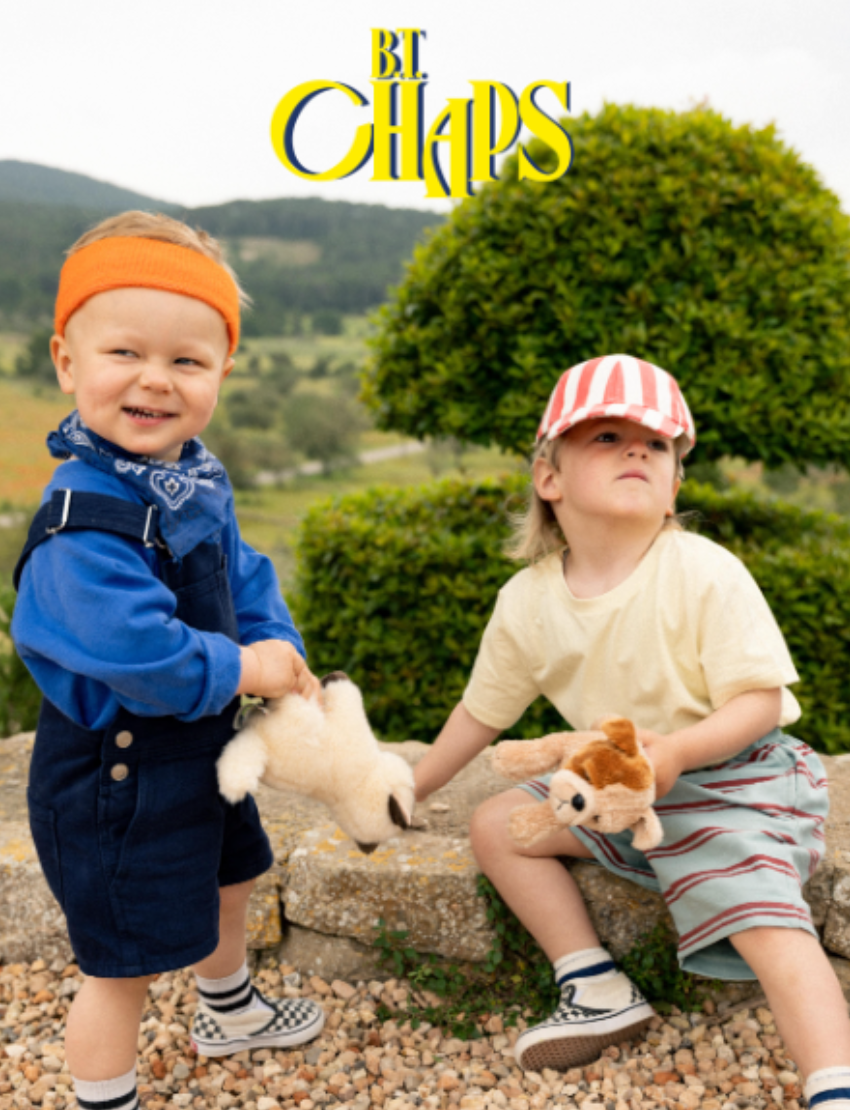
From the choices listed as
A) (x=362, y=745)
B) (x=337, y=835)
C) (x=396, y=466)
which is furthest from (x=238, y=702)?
(x=396, y=466)

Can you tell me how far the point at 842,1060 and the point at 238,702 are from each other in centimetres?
133

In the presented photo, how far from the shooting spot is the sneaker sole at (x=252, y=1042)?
213 cm

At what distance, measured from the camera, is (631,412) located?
6.52ft

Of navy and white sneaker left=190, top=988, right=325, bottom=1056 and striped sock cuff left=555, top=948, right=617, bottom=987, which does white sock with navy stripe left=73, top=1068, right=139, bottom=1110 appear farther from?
striped sock cuff left=555, top=948, right=617, bottom=987

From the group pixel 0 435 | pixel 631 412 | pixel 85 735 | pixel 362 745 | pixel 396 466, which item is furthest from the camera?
pixel 396 466

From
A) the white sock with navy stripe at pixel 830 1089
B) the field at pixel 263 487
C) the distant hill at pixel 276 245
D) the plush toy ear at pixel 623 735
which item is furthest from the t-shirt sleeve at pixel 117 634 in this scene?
the distant hill at pixel 276 245

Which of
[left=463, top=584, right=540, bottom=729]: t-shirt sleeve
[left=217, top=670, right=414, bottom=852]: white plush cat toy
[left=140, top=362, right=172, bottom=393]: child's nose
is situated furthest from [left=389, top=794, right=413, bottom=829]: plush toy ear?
[left=140, top=362, right=172, bottom=393]: child's nose

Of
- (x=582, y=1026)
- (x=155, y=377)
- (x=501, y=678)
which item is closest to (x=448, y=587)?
(x=501, y=678)

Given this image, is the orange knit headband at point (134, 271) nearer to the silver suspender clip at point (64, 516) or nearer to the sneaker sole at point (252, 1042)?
the silver suspender clip at point (64, 516)

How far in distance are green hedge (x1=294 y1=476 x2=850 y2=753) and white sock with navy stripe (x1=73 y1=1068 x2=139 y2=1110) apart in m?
2.17

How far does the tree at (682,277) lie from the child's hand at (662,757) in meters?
2.20

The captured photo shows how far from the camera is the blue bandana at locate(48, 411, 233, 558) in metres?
1.63

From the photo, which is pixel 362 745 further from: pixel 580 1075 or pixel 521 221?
pixel 521 221

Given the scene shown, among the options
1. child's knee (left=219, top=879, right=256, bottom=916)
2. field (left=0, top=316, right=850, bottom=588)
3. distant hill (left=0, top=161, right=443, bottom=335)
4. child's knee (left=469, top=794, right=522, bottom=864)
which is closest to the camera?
child's knee (left=219, top=879, right=256, bottom=916)
